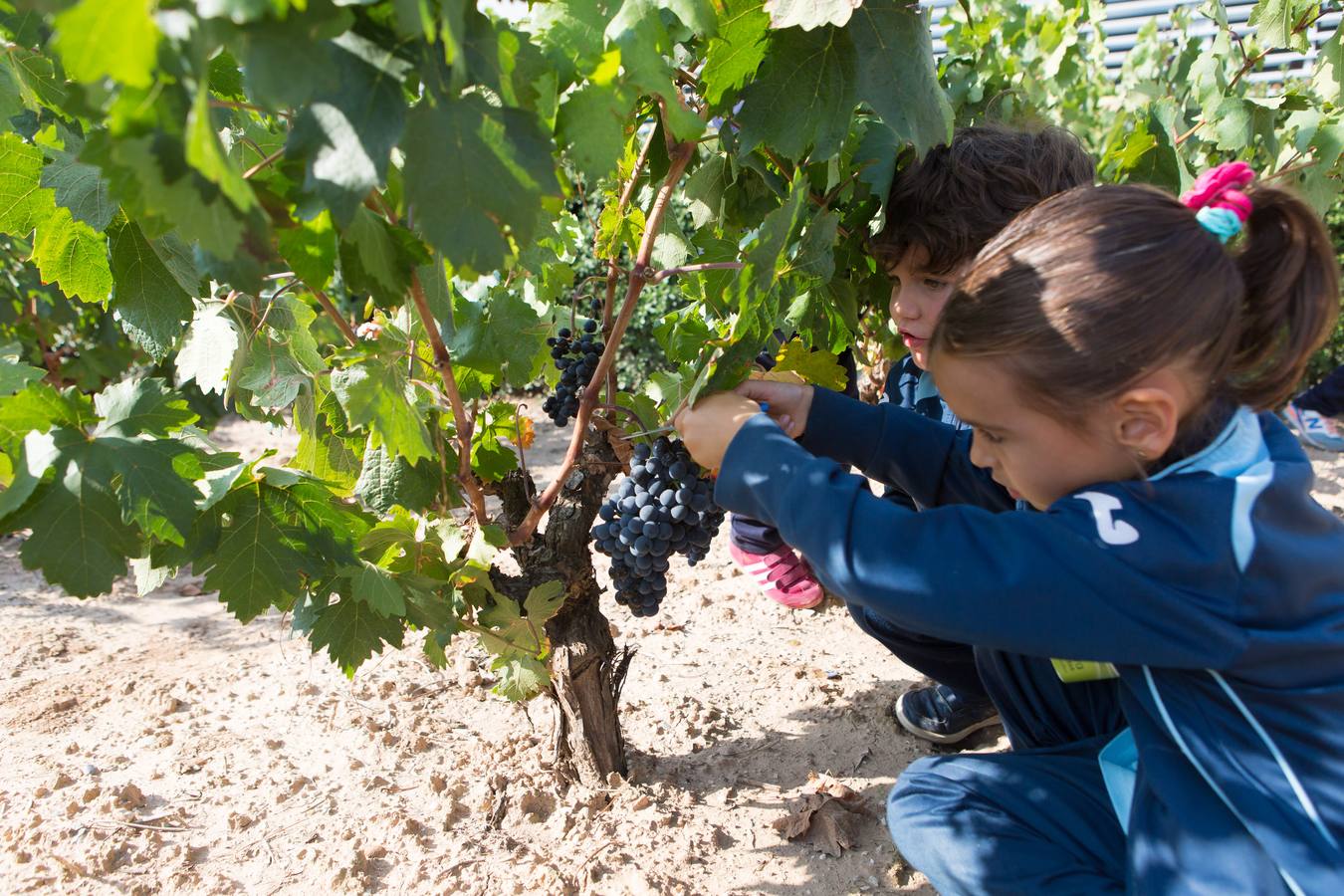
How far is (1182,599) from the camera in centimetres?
119

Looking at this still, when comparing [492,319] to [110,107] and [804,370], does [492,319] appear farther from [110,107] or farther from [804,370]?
[110,107]

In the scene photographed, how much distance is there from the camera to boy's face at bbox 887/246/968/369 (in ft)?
6.52

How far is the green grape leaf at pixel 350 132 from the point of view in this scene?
90 cm

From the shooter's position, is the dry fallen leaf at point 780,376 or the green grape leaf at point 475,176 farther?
the dry fallen leaf at point 780,376

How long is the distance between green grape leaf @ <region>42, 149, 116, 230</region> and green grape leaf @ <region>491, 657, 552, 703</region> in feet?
3.36

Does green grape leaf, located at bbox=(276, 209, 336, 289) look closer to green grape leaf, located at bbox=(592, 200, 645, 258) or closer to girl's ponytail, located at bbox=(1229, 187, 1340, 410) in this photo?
green grape leaf, located at bbox=(592, 200, 645, 258)

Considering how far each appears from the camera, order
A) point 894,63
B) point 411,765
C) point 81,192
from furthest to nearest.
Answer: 1. point 411,765
2. point 81,192
3. point 894,63

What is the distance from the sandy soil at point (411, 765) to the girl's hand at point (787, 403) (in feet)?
2.86

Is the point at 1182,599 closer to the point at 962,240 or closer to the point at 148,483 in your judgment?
the point at 962,240

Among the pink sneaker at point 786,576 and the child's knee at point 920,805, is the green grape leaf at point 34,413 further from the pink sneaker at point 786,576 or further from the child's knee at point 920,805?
the pink sneaker at point 786,576

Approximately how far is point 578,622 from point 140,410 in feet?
3.19

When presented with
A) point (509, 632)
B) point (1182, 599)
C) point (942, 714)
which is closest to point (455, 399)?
point (509, 632)

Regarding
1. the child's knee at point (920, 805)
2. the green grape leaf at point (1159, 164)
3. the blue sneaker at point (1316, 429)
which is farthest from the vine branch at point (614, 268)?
the blue sneaker at point (1316, 429)

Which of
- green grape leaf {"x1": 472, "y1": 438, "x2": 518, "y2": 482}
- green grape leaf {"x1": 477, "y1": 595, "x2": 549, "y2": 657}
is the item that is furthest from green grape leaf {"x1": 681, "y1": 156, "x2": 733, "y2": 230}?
green grape leaf {"x1": 477, "y1": 595, "x2": 549, "y2": 657}
